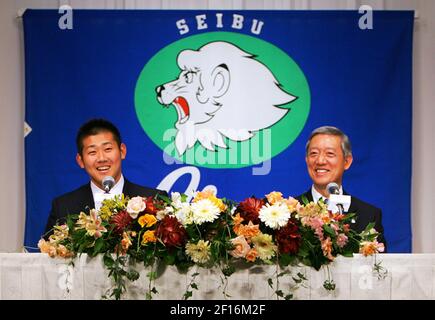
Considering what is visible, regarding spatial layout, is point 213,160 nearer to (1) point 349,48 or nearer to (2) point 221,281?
(1) point 349,48

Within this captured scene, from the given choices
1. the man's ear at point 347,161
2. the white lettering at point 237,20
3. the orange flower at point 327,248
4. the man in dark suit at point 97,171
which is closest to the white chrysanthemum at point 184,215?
the orange flower at point 327,248

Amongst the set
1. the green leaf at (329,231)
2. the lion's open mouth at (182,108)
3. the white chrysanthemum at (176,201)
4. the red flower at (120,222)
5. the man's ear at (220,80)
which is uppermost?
the man's ear at (220,80)

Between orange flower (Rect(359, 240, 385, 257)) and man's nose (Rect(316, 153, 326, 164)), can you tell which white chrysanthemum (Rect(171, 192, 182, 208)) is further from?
man's nose (Rect(316, 153, 326, 164))

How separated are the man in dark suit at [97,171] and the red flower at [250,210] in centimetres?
189

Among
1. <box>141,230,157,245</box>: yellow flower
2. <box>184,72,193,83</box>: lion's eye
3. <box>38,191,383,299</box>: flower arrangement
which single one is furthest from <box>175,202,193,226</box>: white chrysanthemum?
<box>184,72,193,83</box>: lion's eye

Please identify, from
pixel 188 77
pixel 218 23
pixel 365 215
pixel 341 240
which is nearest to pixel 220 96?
pixel 188 77

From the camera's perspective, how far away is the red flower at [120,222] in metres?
2.56

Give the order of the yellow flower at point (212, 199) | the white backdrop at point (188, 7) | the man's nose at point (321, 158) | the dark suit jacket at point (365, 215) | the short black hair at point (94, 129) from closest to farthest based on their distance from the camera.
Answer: the yellow flower at point (212, 199)
the dark suit jacket at point (365, 215)
the man's nose at point (321, 158)
the short black hair at point (94, 129)
the white backdrop at point (188, 7)

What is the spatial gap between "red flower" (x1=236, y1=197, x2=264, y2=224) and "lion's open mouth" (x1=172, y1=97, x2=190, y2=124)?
2394mm

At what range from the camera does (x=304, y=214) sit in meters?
2.60

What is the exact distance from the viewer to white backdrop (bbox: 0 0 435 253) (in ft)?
16.6

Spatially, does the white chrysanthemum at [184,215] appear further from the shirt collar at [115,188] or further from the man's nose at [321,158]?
the man's nose at [321,158]
